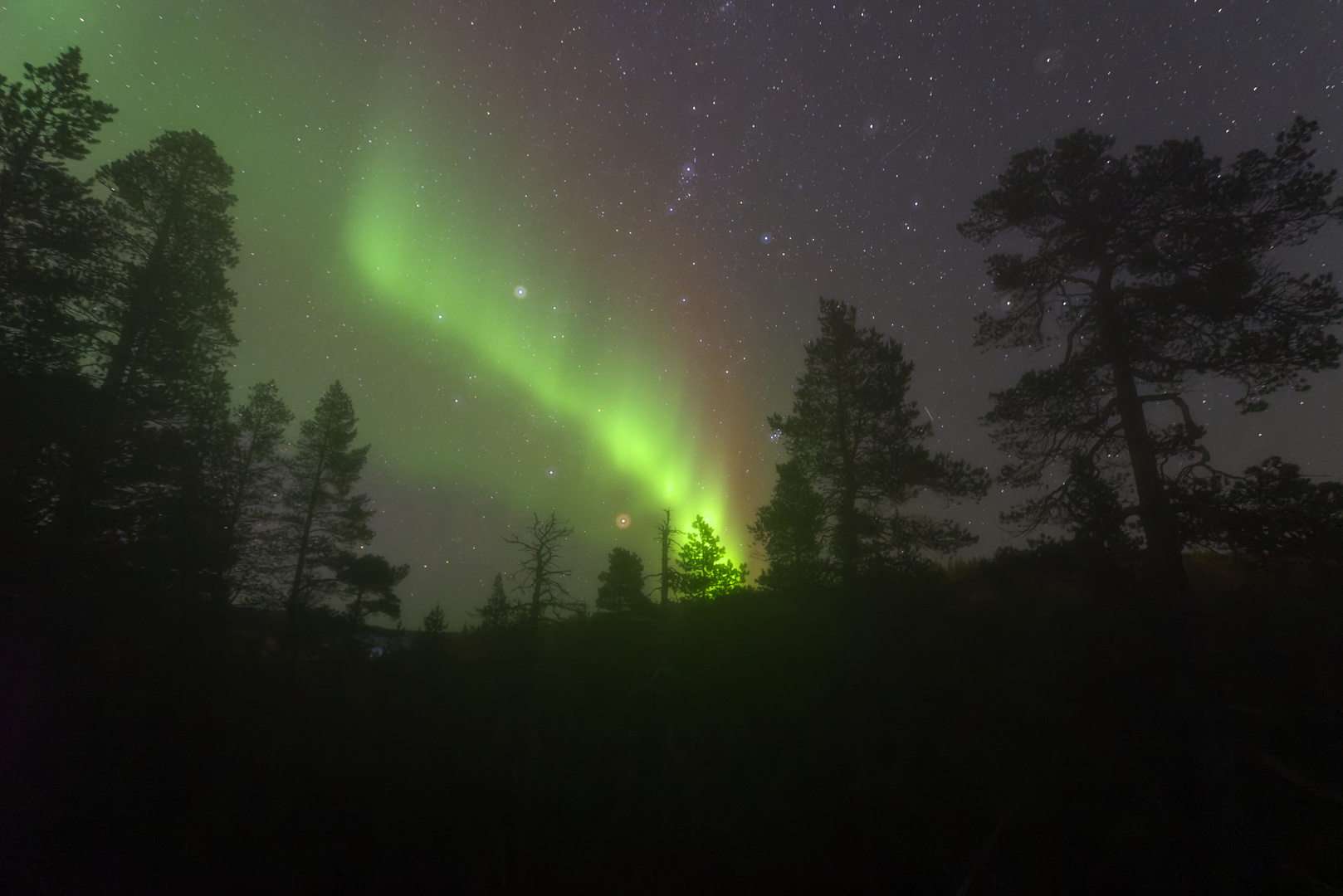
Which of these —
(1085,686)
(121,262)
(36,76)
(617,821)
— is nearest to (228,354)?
(121,262)

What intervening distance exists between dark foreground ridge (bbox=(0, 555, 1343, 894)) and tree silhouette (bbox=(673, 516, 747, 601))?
12.1 metres

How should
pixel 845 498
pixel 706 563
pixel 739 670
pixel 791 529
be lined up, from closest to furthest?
pixel 739 670 < pixel 845 498 < pixel 791 529 < pixel 706 563

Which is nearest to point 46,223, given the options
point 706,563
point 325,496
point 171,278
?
point 171,278

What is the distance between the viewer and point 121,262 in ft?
49.9

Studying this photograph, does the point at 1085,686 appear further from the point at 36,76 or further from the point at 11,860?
the point at 36,76

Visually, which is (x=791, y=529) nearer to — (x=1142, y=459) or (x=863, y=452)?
(x=863, y=452)

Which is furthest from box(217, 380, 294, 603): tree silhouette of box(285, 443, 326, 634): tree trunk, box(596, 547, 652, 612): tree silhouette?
box(596, 547, 652, 612): tree silhouette

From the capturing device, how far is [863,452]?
66.7 ft

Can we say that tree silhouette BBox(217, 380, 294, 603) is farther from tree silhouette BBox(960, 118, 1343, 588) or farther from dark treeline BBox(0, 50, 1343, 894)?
tree silhouette BBox(960, 118, 1343, 588)

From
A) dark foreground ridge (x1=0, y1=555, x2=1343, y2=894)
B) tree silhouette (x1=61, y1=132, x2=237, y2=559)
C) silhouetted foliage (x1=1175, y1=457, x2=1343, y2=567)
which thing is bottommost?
dark foreground ridge (x1=0, y1=555, x2=1343, y2=894)

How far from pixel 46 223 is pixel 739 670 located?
21750 mm

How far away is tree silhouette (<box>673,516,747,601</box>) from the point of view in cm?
2809

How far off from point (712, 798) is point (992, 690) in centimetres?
668

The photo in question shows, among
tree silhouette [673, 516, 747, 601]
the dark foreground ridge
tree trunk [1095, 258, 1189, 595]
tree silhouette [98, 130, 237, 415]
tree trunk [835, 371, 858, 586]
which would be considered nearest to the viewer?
the dark foreground ridge
